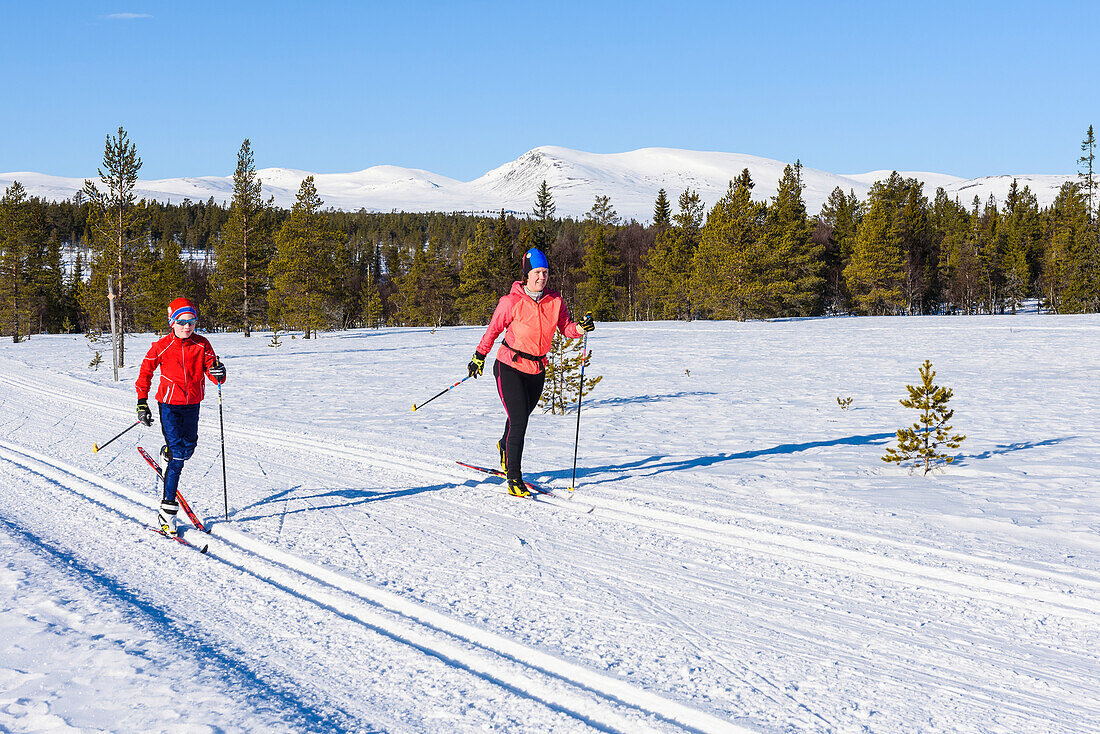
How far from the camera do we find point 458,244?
487 feet

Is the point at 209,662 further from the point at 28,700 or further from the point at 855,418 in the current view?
the point at 855,418

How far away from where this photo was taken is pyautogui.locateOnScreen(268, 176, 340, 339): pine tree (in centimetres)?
4072

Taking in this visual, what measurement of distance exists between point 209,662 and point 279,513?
279 cm

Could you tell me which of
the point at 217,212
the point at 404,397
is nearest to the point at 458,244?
the point at 217,212

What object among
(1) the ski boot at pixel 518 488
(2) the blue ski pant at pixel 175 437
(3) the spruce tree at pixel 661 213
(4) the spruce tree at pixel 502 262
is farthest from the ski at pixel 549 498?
(3) the spruce tree at pixel 661 213

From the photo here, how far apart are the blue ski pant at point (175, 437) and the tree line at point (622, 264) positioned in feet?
75.7

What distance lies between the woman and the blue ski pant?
2467 mm

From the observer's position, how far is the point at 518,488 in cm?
676

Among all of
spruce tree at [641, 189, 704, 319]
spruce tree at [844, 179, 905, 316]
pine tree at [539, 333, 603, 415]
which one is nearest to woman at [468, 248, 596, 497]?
pine tree at [539, 333, 603, 415]

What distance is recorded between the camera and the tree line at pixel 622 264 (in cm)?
4134

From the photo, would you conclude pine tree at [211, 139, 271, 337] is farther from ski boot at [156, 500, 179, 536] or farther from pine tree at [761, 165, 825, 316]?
ski boot at [156, 500, 179, 536]

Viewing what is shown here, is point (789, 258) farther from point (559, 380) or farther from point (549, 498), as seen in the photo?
point (549, 498)

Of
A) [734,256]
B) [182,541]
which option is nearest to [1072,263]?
[734,256]

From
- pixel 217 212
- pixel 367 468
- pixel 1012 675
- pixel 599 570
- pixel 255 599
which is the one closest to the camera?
pixel 1012 675
